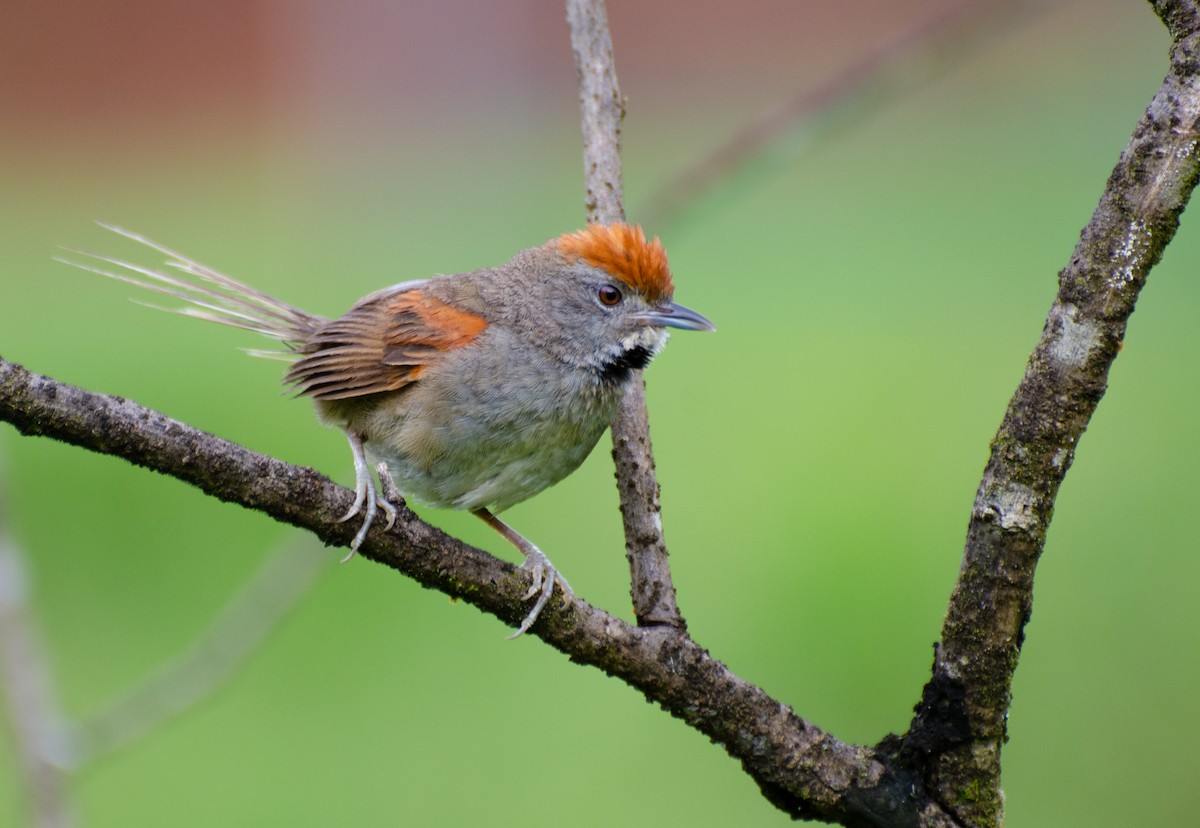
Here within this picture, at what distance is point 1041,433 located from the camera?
2.60 meters

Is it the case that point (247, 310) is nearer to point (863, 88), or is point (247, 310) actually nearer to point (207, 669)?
point (207, 669)

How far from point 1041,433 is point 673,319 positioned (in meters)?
1.94

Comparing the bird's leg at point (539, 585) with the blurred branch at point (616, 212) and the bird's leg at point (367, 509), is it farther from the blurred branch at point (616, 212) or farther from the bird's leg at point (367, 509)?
Result: the bird's leg at point (367, 509)

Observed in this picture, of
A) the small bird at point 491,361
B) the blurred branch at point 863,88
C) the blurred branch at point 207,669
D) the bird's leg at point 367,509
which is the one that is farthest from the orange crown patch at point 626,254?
the bird's leg at point 367,509

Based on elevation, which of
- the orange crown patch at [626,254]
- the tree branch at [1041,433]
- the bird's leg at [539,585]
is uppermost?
the orange crown patch at [626,254]

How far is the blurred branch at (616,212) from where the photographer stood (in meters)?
3.45

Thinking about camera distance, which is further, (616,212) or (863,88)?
(863,88)

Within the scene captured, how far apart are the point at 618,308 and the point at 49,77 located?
40.5 ft

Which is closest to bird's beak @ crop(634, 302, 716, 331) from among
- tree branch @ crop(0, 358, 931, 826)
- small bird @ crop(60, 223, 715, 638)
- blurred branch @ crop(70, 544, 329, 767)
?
small bird @ crop(60, 223, 715, 638)

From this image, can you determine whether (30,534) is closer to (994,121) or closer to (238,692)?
(238,692)

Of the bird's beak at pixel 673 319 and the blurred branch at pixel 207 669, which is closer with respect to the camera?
the blurred branch at pixel 207 669

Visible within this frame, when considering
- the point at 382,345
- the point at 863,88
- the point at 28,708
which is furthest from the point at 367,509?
the point at 863,88

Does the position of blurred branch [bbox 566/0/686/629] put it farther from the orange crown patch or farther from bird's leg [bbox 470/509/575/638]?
bird's leg [bbox 470/509/575/638]

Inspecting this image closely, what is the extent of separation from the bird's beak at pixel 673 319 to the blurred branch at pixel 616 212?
0.32 metres
